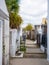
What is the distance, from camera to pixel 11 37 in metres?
10.5

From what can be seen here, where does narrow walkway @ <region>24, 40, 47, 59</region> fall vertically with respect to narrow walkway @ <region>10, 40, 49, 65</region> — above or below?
above

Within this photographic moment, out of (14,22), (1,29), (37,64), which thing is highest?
(14,22)

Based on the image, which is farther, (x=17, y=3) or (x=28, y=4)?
(x=28, y=4)

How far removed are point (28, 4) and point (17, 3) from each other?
415 cm

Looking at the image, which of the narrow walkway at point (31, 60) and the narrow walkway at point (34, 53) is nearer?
the narrow walkway at point (31, 60)

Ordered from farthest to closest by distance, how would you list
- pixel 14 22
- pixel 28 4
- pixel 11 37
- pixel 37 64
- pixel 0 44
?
1. pixel 28 4
2. pixel 14 22
3. pixel 11 37
4. pixel 37 64
5. pixel 0 44

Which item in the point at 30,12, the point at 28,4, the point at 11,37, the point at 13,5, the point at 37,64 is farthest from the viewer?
the point at 30,12

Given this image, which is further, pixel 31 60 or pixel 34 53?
pixel 34 53

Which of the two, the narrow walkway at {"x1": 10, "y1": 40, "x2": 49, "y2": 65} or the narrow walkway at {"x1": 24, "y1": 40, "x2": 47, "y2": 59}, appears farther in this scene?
the narrow walkway at {"x1": 24, "y1": 40, "x2": 47, "y2": 59}

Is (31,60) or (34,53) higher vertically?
(34,53)

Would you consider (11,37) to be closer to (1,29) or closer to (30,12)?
(1,29)

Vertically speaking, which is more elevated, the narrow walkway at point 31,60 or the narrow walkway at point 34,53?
the narrow walkway at point 34,53

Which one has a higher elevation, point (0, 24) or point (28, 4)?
point (28, 4)

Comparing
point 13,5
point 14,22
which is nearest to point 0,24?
point 13,5
